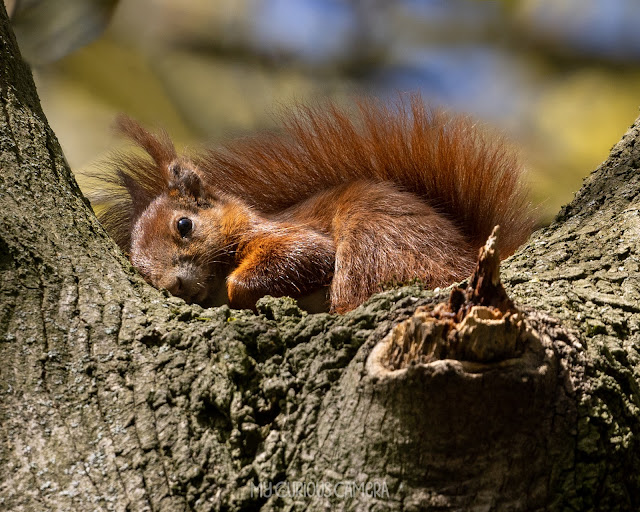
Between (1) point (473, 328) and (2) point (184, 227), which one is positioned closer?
(1) point (473, 328)

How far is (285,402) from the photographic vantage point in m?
0.84

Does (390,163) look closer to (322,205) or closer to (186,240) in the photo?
(322,205)

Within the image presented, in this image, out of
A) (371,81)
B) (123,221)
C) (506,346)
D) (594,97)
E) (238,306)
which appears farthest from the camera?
(371,81)

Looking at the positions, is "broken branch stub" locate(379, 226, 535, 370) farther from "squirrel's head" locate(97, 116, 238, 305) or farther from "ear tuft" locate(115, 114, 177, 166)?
"ear tuft" locate(115, 114, 177, 166)

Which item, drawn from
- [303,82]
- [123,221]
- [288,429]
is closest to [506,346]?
[288,429]

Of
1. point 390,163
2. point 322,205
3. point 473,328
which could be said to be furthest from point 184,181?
point 473,328

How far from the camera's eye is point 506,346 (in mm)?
732

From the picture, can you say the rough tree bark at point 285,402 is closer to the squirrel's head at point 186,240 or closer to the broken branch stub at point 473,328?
the broken branch stub at point 473,328

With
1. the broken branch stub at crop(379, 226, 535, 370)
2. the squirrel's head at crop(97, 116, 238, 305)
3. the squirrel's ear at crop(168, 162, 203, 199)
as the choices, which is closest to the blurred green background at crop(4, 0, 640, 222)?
the squirrel's head at crop(97, 116, 238, 305)

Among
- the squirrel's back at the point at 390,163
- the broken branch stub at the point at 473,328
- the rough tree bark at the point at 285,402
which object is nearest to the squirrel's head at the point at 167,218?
the squirrel's back at the point at 390,163

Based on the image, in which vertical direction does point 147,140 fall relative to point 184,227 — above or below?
above

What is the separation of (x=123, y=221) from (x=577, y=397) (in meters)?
1.41

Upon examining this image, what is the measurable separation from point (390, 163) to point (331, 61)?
1.93 metres

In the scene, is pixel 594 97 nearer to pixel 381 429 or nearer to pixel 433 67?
pixel 433 67
